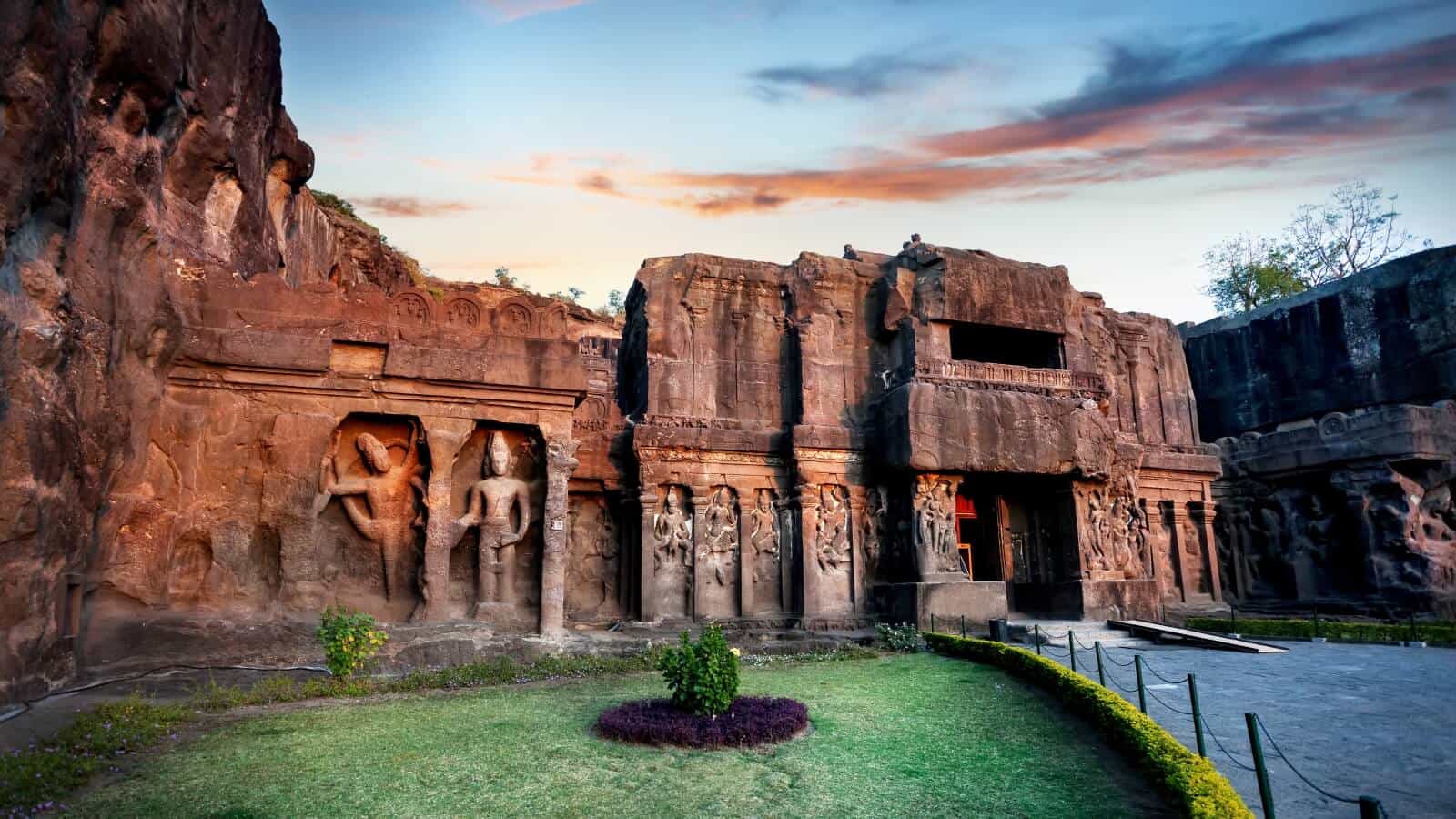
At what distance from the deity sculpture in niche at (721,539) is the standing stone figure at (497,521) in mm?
4880

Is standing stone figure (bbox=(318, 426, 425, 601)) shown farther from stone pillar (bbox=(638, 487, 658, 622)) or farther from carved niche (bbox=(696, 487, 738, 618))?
carved niche (bbox=(696, 487, 738, 618))

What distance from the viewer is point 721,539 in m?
15.4

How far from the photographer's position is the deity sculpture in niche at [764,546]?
612 inches

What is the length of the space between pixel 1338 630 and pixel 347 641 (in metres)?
15.2

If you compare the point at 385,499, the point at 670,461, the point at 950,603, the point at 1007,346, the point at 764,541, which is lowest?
the point at 950,603

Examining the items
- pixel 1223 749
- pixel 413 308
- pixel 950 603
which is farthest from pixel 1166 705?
pixel 413 308

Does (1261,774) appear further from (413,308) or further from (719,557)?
(719,557)

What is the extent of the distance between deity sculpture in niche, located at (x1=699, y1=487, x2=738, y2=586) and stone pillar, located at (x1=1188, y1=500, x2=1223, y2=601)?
43.4 ft

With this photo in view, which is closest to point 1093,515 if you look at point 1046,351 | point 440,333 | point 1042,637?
point 1046,351

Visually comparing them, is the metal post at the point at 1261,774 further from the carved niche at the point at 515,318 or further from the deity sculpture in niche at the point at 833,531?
the deity sculpture in niche at the point at 833,531

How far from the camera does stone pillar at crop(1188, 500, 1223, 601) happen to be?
68.1 feet

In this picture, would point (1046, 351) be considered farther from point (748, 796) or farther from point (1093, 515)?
point (748, 796)

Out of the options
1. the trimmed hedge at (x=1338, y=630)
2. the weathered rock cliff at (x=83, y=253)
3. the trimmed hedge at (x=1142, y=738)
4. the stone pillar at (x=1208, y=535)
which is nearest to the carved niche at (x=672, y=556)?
the trimmed hedge at (x=1142, y=738)

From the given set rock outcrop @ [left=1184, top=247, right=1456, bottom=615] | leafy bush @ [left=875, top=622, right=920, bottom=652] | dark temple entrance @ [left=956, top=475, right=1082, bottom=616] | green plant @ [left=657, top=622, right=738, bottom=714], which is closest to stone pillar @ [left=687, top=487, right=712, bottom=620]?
leafy bush @ [left=875, top=622, right=920, bottom=652]
